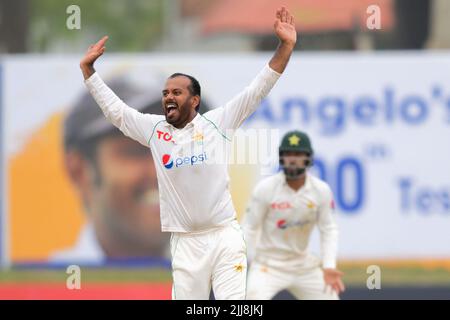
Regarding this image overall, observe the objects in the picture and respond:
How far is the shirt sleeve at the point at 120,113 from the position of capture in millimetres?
9977

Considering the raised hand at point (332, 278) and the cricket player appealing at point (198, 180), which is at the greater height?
the cricket player appealing at point (198, 180)

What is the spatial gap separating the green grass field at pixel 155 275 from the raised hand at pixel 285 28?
7.56 metres

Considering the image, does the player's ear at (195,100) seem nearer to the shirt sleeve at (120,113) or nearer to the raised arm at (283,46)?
the shirt sleeve at (120,113)

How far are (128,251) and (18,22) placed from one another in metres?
9.50

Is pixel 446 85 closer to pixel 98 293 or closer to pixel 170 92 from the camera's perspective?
pixel 98 293

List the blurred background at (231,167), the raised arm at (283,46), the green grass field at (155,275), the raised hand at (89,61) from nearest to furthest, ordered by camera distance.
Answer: the raised arm at (283,46)
the raised hand at (89,61)
the green grass field at (155,275)
the blurred background at (231,167)

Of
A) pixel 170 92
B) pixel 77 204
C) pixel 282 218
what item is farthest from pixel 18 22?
pixel 170 92

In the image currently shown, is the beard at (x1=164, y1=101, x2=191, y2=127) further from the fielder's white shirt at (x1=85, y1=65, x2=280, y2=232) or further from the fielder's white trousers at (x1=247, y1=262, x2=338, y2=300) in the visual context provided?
the fielder's white trousers at (x1=247, y1=262, x2=338, y2=300)

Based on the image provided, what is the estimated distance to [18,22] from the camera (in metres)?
26.2

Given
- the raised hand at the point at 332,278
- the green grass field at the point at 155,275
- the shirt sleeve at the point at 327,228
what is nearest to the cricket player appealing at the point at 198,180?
the raised hand at the point at 332,278

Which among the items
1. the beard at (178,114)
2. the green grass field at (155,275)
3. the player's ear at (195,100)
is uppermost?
the player's ear at (195,100)

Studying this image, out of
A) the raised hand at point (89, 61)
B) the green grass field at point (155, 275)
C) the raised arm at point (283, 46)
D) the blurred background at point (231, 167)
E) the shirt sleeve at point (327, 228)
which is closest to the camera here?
the raised arm at point (283, 46)

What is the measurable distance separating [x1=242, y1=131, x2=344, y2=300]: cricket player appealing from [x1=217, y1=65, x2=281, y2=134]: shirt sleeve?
207cm

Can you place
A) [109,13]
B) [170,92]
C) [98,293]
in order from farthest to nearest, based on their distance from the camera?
[109,13] → [98,293] → [170,92]
